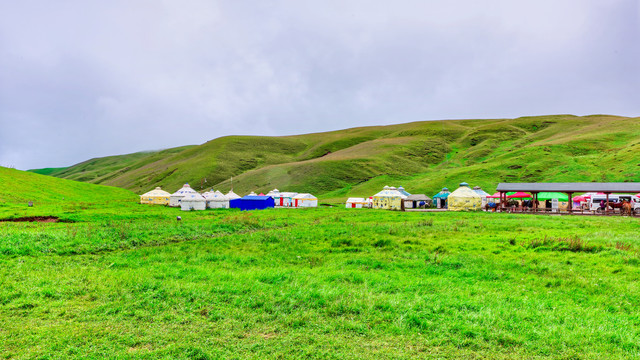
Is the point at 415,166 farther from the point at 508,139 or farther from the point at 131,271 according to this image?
the point at 131,271

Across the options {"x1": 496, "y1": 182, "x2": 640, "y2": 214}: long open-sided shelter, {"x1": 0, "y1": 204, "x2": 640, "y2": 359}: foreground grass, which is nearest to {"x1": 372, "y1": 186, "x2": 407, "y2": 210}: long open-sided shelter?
{"x1": 496, "y1": 182, "x2": 640, "y2": 214}: long open-sided shelter

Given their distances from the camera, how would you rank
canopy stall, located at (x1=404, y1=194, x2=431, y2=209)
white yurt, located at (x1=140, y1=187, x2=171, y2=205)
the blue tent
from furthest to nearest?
white yurt, located at (x1=140, y1=187, x2=171, y2=205) < canopy stall, located at (x1=404, y1=194, x2=431, y2=209) < the blue tent

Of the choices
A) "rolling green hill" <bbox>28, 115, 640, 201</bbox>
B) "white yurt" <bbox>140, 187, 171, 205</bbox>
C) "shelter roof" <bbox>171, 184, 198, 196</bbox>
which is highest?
"rolling green hill" <bbox>28, 115, 640, 201</bbox>

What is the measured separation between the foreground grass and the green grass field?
4cm

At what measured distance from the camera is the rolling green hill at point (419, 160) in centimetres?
7356

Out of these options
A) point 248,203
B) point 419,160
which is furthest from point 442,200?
point 419,160

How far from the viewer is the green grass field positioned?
19.7ft

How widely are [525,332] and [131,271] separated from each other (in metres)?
11.8

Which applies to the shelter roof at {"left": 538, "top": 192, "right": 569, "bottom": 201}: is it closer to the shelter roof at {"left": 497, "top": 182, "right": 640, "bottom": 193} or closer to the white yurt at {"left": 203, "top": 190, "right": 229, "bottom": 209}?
the shelter roof at {"left": 497, "top": 182, "right": 640, "bottom": 193}

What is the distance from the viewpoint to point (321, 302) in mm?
8125

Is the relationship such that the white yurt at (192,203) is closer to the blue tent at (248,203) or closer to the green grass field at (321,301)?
the blue tent at (248,203)

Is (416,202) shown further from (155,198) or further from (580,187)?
(155,198)

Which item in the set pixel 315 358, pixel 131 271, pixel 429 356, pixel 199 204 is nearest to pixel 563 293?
pixel 429 356

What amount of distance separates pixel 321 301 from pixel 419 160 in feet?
386
